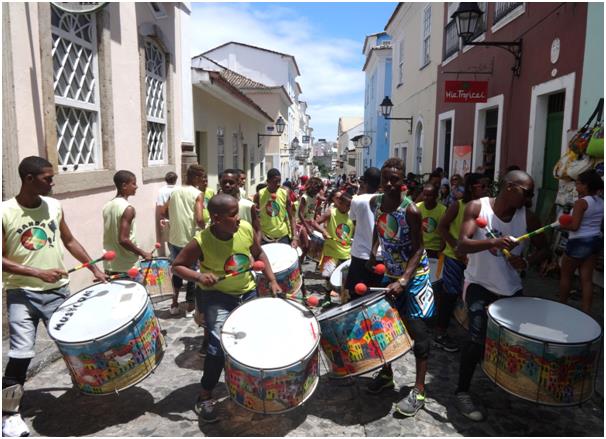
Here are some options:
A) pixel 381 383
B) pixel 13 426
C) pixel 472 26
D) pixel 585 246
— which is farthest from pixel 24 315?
pixel 472 26

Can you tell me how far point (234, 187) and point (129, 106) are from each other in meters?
2.84

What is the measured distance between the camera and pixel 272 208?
621 cm

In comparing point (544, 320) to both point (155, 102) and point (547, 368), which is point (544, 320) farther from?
point (155, 102)

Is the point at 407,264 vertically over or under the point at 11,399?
over

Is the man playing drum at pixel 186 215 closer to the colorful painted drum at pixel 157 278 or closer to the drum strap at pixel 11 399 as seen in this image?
the colorful painted drum at pixel 157 278

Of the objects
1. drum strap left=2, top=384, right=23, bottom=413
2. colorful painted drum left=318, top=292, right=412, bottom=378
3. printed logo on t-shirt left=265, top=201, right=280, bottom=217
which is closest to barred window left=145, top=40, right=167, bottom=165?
Result: printed logo on t-shirt left=265, top=201, right=280, bottom=217

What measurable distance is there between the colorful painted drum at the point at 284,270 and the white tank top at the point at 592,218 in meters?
3.03

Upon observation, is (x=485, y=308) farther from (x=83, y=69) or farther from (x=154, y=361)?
(x=83, y=69)

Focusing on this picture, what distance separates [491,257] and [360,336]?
103 cm

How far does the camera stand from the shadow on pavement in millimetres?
3059

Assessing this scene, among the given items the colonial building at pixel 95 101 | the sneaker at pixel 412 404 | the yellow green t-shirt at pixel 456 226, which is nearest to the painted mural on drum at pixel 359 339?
the sneaker at pixel 412 404

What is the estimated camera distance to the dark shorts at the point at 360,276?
3.70 metres

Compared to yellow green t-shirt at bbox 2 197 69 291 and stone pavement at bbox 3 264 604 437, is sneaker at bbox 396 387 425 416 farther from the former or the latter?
yellow green t-shirt at bbox 2 197 69 291

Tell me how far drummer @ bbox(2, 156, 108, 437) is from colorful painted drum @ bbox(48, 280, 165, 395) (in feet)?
0.84
